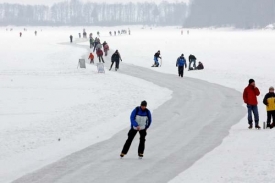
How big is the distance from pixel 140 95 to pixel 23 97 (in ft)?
17.0

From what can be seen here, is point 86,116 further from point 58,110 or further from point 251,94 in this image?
point 251,94

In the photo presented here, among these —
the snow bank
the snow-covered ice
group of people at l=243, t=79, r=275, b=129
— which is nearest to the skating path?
the snow-covered ice

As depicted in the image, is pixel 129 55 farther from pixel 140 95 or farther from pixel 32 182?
pixel 32 182

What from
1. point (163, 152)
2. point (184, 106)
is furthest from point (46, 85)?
point (163, 152)

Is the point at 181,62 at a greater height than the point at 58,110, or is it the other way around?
the point at 181,62

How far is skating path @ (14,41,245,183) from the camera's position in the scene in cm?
1310

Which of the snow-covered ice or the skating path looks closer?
the skating path

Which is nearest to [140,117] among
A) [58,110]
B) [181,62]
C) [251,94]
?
[251,94]

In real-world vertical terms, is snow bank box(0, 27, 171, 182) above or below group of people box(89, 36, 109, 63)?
below

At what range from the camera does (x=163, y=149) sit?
52.3 feet

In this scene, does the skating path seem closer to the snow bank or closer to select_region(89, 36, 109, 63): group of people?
the snow bank

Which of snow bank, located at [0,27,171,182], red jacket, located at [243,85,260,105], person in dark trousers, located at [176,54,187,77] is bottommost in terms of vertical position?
snow bank, located at [0,27,171,182]

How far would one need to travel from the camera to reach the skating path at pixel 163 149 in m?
13.1

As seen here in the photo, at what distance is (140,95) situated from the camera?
28.4 m
